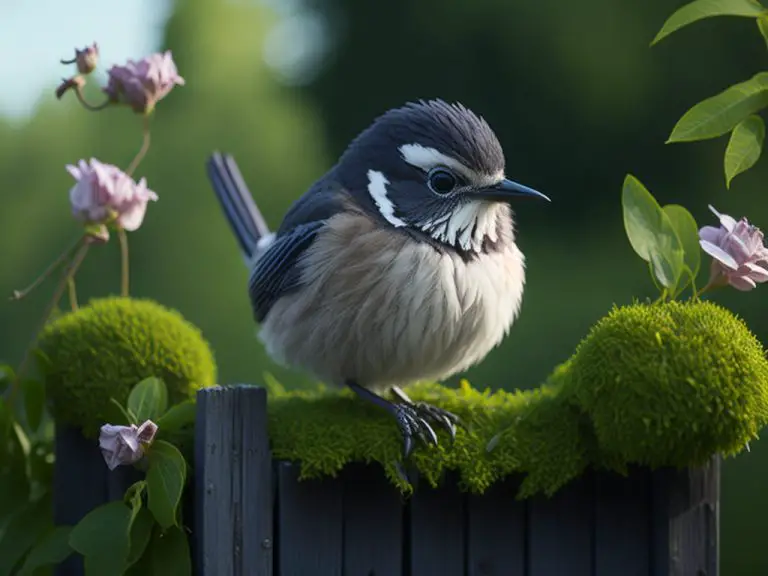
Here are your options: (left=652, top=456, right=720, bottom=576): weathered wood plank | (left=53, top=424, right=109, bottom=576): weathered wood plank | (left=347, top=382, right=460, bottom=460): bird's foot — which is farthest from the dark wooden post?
(left=652, top=456, right=720, bottom=576): weathered wood plank

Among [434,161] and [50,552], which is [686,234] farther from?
[50,552]

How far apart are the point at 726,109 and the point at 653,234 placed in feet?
0.78

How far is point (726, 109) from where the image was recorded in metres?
1.85

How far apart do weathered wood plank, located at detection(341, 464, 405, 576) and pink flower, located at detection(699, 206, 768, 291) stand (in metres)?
0.67

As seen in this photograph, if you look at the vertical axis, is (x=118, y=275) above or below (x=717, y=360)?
below

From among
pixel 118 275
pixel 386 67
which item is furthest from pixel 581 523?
pixel 386 67

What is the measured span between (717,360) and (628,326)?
0.15m

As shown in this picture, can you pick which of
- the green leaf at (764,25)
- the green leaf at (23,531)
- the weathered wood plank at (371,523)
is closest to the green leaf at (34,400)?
the green leaf at (23,531)

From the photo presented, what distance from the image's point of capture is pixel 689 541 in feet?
6.52

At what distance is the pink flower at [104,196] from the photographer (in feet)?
7.69

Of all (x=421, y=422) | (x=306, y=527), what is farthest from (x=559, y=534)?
(x=306, y=527)

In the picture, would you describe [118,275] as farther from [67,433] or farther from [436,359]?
[436,359]

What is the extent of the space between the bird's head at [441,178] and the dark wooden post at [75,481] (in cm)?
76

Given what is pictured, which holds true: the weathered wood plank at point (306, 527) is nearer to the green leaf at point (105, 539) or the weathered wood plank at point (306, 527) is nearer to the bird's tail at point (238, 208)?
the green leaf at point (105, 539)
